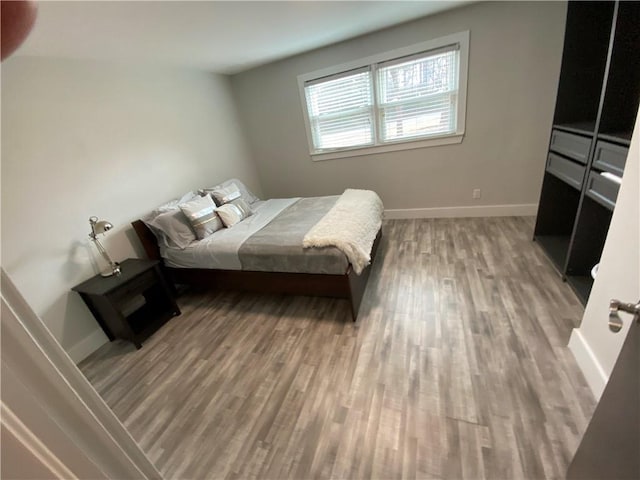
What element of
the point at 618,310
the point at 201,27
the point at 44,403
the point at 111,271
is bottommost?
the point at 111,271

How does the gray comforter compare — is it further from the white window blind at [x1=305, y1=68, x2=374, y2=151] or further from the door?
the white window blind at [x1=305, y1=68, x2=374, y2=151]

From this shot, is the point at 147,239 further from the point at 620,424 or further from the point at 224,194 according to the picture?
the point at 620,424

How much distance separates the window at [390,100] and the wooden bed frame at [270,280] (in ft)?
6.43

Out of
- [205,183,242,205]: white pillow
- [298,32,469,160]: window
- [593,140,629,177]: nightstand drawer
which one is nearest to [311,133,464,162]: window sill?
[298,32,469,160]: window

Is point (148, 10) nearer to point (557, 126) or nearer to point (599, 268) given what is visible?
point (599, 268)

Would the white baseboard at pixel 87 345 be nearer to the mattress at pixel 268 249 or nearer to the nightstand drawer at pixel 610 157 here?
the mattress at pixel 268 249

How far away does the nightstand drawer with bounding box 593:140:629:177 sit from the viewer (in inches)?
57.8

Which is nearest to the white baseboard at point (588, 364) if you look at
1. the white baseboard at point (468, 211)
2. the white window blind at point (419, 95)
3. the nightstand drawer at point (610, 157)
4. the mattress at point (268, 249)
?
the nightstand drawer at point (610, 157)

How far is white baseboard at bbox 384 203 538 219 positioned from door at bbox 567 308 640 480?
300 cm

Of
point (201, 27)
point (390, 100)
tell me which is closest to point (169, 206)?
point (201, 27)

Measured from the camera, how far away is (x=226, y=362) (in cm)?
192

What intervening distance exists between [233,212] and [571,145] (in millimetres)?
2932

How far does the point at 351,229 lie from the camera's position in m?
2.14

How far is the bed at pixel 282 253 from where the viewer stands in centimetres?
203
